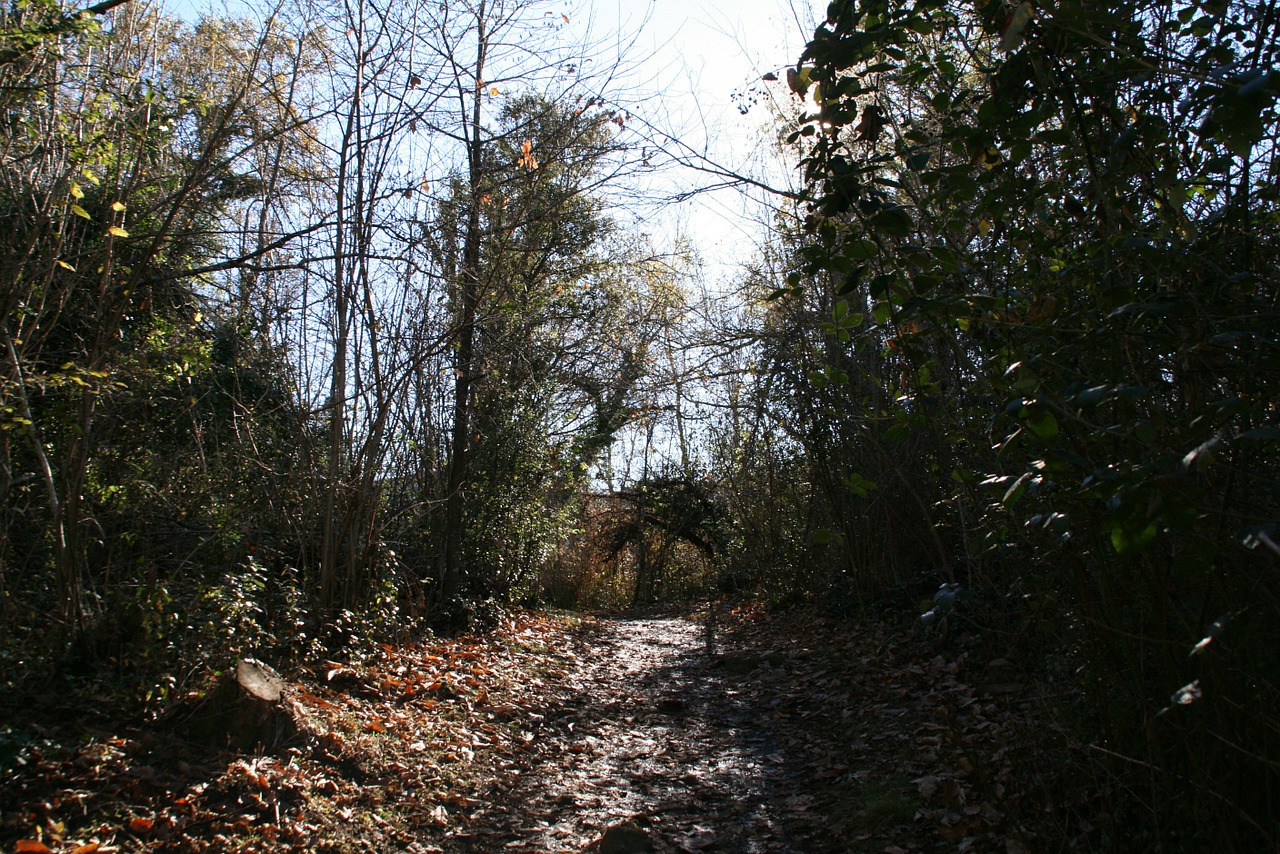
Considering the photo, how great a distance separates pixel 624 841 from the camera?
3.80 meters

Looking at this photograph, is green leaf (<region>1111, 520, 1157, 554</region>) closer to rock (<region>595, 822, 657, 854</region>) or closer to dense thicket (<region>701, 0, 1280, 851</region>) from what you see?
dense thicket (<region>701, 0, 1280, 851</region>)

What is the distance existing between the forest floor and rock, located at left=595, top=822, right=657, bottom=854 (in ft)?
0.03

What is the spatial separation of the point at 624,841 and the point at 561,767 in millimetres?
1338

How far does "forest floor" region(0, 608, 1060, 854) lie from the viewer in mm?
3520

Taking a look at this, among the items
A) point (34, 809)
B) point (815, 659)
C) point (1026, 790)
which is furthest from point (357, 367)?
point (1026, 790)

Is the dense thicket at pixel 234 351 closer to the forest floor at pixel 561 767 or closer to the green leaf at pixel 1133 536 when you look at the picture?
the forest floor at pixel 561 767

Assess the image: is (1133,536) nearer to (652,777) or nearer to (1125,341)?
(1125,341)

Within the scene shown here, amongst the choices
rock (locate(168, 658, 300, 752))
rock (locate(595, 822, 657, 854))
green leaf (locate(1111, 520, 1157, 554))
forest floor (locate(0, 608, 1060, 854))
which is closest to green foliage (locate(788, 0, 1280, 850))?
green leaf (locate(1111, 520, 1157, 554))

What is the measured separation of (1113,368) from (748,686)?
534cm

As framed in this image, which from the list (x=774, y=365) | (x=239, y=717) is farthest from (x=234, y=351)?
(x=774, y=365)

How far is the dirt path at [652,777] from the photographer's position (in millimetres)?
3969

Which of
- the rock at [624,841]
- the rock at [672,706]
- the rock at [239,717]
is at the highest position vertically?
the rock at [239,717]

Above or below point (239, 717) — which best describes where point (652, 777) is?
below

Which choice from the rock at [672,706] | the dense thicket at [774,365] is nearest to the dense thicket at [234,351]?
the dense thicket at [774,365]
